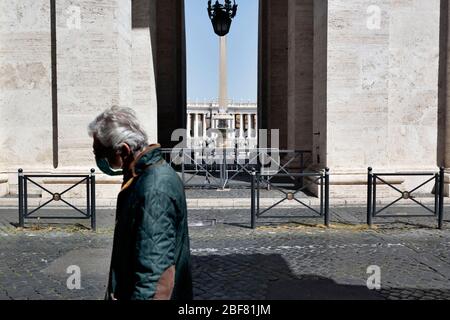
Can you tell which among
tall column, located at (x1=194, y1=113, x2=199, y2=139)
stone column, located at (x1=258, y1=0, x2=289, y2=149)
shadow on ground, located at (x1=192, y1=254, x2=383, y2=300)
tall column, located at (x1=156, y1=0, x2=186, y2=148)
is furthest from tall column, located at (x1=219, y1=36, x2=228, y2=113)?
tall column, located at (x1=194, y1=113, x2=199, y2=139)

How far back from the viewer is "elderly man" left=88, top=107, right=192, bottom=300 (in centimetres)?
228

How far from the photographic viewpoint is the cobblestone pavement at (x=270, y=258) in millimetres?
5180

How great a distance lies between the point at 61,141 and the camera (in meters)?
10.7

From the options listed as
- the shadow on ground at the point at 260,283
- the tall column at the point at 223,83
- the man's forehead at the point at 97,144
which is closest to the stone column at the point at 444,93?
the shadow on ground at the point at 260,283

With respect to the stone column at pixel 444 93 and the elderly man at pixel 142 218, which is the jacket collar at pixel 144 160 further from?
the stone column at pixel 444 93

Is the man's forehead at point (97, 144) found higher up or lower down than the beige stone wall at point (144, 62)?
lower down

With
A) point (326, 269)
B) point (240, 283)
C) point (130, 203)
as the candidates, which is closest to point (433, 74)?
point (326, 269)

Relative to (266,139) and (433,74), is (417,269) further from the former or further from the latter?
(266,139)

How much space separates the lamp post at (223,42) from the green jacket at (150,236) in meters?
17.3

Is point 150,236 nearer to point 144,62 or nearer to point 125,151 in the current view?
point 125,151

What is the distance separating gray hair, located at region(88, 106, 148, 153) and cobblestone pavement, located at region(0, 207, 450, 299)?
2.92 m

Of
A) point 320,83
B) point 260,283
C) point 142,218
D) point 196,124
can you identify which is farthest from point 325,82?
point 196,124

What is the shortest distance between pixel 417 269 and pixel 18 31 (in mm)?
9797

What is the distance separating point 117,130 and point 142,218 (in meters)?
0.46
